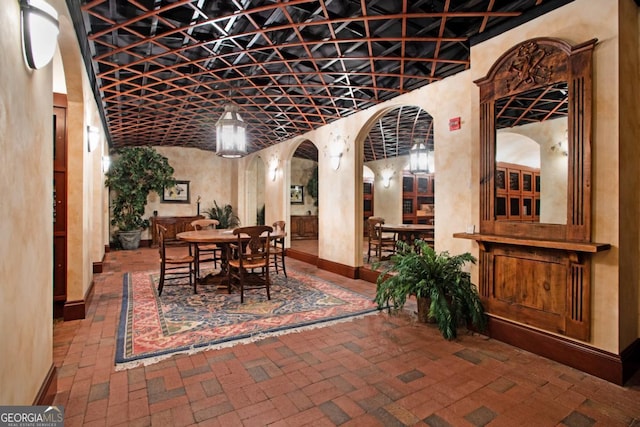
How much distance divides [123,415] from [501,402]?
7.23ft

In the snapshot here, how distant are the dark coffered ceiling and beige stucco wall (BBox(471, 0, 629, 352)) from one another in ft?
1.11

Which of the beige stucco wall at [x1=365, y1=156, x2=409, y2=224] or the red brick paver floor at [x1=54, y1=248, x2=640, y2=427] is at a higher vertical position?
the beige stucco wall at [x1=365, y1=156, x2=409, y2=224]

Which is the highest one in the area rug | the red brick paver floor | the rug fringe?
the area rug

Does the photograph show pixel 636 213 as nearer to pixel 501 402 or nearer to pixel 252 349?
pixel 501 402

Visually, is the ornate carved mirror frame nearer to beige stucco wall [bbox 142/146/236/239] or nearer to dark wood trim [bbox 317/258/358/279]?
dark wood trim [bbox 317/258/358/279]

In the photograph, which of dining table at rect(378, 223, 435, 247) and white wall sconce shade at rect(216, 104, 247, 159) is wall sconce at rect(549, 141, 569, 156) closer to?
dining table at rect(378, 223, 435, 247)

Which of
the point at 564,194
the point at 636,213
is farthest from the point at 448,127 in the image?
the point at 636,213

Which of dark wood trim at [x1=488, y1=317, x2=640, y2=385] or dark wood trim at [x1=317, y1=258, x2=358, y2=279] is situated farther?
dark wood trim at [x1=317, y1=258, x2=358, y2=279]

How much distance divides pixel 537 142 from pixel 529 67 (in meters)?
0.70

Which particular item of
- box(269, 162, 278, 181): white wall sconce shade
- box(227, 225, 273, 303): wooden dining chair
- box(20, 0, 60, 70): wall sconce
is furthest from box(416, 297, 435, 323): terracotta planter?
box(269, 162, 278, 181): white wall sconce shade

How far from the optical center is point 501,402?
1.99m

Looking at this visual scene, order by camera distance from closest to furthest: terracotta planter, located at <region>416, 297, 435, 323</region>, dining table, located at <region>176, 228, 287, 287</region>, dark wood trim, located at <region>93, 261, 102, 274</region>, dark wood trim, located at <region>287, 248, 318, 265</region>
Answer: terracotta planter, located at <region>416, 297, 435, 323</region>
dining table, located at <region>176, 228, 287, 287</region>
dark wood trim, located at <region>93, 261, 102, 274</region>
dark wood trim, located at <region>287, 248, 318, 265</region>

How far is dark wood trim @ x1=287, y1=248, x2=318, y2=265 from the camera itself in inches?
261

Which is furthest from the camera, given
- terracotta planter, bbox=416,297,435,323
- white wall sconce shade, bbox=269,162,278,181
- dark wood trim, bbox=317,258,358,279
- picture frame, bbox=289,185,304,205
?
picture frame, bbox=289,185,304,205
